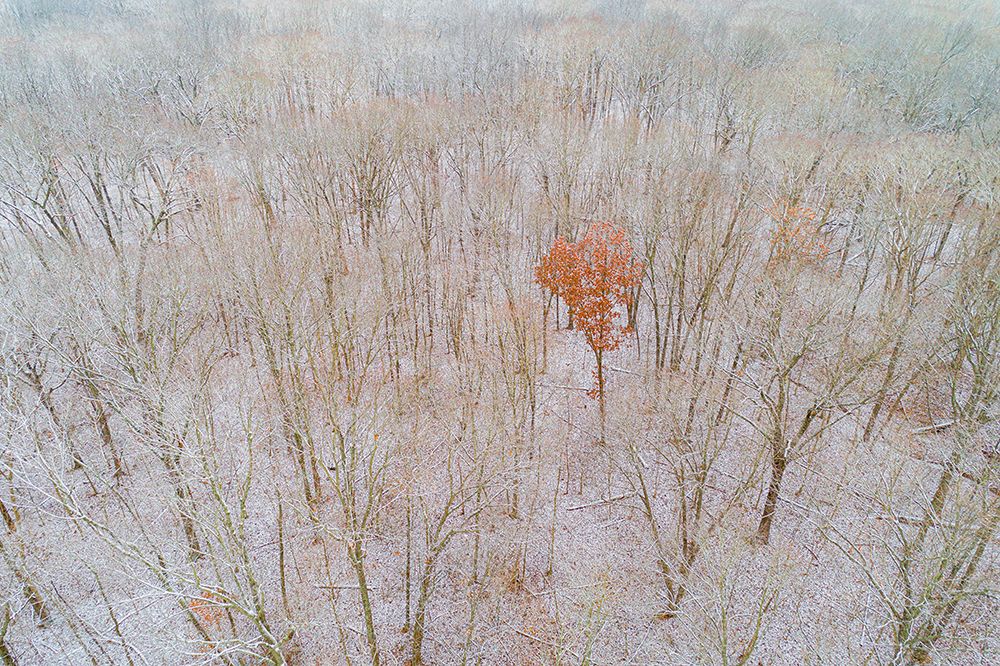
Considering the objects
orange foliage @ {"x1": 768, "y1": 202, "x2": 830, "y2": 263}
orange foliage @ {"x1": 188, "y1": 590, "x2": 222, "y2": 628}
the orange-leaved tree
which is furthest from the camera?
the orange-leaved tree

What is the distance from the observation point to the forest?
58.4ft

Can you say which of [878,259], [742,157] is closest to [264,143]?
[742,157]

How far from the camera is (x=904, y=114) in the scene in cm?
3816

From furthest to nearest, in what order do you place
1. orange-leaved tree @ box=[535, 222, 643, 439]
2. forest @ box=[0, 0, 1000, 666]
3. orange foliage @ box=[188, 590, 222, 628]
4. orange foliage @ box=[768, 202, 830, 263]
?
orange-leaved tree @ box=[535, 222, 643, 439]
orange foliage @ box=[768, 202, 830, 263]
orange foliage @ box=[188, 590, 222, 628]
forest @ box=[0, 0, 1000, 666]

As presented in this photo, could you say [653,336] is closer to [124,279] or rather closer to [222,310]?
[222,310]

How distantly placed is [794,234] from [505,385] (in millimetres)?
14158

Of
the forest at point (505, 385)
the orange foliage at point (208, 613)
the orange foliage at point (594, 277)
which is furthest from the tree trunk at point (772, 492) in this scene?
the orange foliage at point (208, 613)

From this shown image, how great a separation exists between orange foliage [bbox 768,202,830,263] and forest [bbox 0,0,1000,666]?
23 centimetres

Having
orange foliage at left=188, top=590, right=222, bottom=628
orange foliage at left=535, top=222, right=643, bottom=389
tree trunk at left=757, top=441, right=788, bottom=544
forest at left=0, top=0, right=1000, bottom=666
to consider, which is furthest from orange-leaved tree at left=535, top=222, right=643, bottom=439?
orange foliage at left=188, top=590, right=222, bottom=628

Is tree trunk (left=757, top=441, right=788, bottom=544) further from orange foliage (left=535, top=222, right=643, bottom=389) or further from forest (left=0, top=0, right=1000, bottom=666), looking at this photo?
orange foliage (left=535, top=222, right=643, bottom=389)

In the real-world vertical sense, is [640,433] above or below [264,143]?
below

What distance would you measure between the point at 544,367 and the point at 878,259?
19.9 metres

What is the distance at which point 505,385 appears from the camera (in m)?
23.4

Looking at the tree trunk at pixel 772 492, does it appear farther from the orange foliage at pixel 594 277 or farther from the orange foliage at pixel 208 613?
the orange foliage at pixel 208 613
